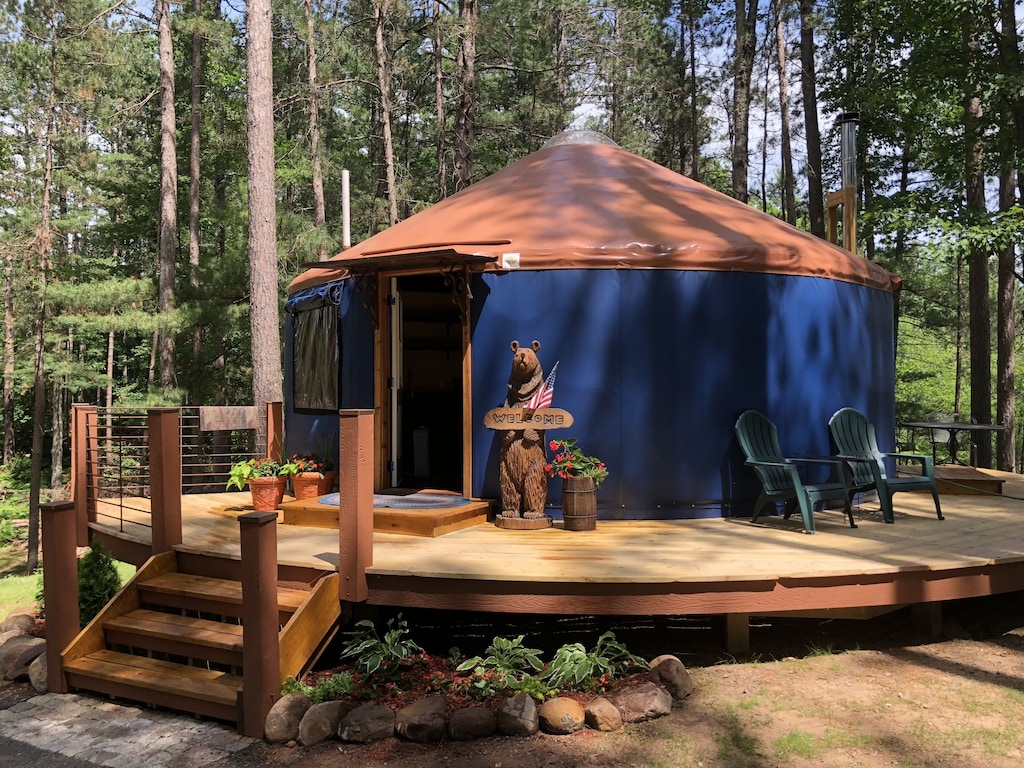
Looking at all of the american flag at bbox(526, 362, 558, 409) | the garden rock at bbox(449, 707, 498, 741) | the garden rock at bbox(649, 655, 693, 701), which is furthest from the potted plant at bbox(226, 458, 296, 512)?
the garden rock at bbox(649, 655, 693, 701)

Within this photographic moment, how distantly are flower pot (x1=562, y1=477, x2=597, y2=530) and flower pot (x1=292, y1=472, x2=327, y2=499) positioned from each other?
1905 mm

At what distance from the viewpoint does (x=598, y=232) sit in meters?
5.45

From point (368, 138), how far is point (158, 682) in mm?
15384

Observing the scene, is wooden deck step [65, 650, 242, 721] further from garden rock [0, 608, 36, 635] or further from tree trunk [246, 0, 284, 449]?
tree trunk [246, 0, 284, 449]

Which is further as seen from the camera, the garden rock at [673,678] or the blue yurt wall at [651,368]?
the blue yurt wall at [651,368]

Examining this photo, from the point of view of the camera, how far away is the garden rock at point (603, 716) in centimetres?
317

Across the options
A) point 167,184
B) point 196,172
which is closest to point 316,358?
point 167,184

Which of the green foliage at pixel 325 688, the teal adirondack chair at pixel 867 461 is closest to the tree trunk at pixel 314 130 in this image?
the teal adirondack chair at pixel 867 461

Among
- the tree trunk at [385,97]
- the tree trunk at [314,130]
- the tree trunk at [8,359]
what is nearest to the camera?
the tree trunk at [314,130]

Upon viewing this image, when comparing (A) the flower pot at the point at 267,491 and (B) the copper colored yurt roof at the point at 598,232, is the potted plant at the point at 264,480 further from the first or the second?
(B) the copper colored yurt roof at the point at 598,232

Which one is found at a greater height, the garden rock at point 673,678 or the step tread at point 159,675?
the garden rock at point 673,678

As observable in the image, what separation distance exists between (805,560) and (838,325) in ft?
8.41

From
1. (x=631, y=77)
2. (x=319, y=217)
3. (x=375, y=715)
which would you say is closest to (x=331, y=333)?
(x=375, y=715)

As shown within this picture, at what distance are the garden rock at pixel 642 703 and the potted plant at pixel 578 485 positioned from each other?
1.57 meters
